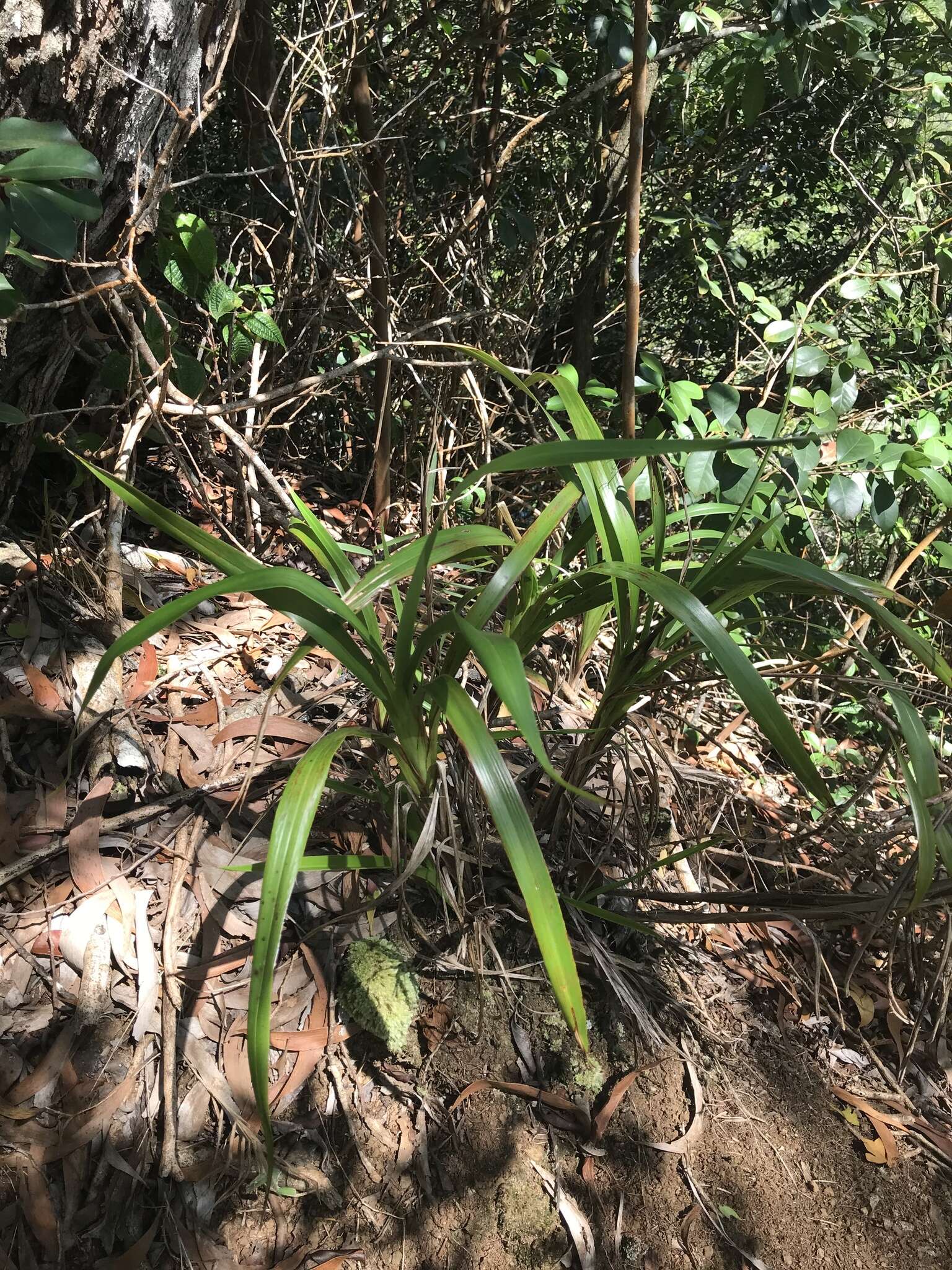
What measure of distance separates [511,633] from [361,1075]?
660mm

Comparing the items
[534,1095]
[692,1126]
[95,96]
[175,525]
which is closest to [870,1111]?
[692,1126]

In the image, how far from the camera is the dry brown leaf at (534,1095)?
116 centimetres

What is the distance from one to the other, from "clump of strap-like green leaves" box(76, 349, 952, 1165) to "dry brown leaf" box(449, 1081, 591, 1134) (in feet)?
0.99

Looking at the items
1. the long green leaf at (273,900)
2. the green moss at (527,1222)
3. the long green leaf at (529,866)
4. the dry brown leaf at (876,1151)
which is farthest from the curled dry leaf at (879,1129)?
the long green leaf at (273,900)

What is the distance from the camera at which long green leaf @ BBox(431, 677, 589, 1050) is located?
0.80 meters

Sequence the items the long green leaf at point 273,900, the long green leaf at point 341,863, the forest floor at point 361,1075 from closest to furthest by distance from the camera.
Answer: the long green leaf at point 273,900 → the forest floor at point 361,1075 → the long green leaf at point 341,863

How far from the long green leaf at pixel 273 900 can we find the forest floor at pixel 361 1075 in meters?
0.23

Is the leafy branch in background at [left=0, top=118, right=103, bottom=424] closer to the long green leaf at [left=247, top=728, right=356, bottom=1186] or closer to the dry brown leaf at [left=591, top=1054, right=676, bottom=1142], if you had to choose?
the long green leaf at [left=247, top=728, right=356, bottom=1186]

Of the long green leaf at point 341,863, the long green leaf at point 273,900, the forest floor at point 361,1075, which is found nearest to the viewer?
the long green leaf at point 273,900

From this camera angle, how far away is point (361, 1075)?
1.14 meters

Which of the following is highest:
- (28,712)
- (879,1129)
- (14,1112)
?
(28,712)

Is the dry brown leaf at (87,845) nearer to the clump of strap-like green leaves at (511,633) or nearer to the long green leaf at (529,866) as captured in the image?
the clump of strap-like green leaves at (511,633)

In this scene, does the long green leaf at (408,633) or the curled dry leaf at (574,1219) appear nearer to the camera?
the long green leaf at (408,633)

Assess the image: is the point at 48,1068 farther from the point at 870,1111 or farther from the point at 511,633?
the point at 870,1111
